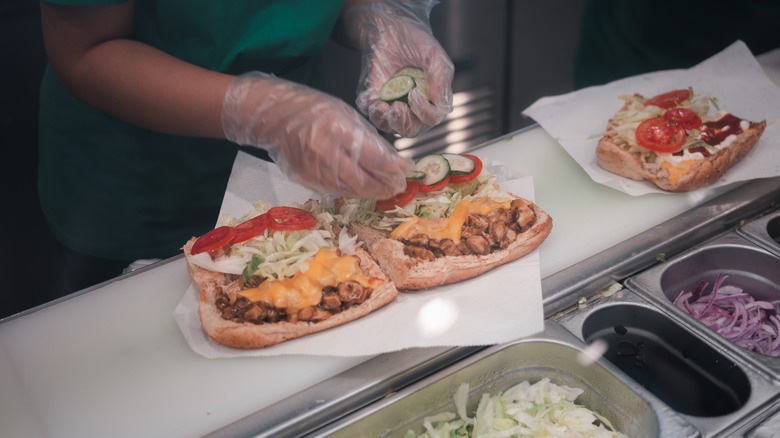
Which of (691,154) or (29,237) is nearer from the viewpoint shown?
(691,154)

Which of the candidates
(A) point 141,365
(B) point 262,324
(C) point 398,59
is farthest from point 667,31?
(A) point 141,365

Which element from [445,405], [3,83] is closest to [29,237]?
[3,83]

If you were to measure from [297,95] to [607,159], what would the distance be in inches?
60.7

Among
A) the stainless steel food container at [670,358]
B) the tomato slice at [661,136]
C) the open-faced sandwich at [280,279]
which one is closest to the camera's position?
the stainless steel food container at [670,358]

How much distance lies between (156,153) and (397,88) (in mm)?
1306

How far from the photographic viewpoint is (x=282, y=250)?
2539 millimetres

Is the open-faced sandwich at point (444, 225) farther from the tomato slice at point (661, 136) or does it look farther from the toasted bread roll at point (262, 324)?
the tomato slice at point (661, 136)

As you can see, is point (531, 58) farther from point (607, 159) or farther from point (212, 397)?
point (212, 397)

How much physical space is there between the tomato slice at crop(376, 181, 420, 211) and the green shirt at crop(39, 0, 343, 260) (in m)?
0.94

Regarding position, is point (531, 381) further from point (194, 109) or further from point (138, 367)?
point (194, 109)

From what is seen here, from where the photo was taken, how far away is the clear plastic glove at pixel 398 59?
2.96 metres

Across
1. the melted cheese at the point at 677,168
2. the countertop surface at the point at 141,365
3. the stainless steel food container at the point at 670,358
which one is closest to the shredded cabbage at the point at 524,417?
the stainless steel food container at the point at 670,358

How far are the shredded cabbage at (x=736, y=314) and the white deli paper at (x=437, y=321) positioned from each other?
659 millimetres

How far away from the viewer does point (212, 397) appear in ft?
7.15
